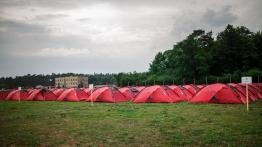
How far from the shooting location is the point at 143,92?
2509 centimetres

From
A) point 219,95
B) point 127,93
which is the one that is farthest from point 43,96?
point 219,95

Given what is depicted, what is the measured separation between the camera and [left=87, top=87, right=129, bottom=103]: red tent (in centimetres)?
2709

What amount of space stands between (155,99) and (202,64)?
119ft

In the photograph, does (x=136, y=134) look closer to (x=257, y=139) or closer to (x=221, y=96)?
(x=257, y=139)

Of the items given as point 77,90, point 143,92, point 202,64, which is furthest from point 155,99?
point 202,64

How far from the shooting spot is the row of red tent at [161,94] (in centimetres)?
2022

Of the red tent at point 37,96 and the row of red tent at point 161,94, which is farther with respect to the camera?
the red tent at point 37,96

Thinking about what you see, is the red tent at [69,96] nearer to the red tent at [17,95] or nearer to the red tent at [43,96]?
the red tent at [43,96]

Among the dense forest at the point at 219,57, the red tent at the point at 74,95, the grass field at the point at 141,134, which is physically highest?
the dense forest at the point at 219,57

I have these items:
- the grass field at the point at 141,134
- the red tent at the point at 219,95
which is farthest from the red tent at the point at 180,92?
the grass field at the point at 141,134

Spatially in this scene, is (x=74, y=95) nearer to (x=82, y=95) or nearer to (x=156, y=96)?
(x=82, y=95)

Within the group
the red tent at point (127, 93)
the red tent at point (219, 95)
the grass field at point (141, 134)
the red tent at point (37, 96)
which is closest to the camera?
the grass field at point (141, 134)

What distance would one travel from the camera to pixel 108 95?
27.2 meters

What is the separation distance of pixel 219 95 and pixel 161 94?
5376mm
